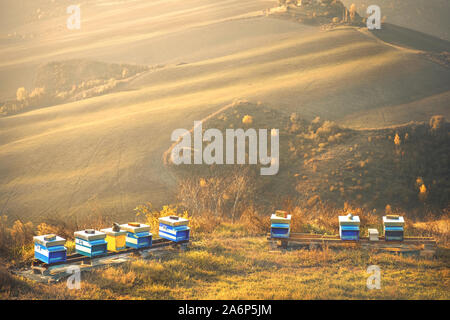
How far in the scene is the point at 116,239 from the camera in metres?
9.58

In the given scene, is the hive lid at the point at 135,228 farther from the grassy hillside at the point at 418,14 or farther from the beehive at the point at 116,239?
the grassy hillside at the point at 418,14

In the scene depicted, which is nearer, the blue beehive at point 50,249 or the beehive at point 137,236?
the blue beehive at point 50,249

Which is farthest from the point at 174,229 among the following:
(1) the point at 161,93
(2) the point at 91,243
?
(1) the point at 161,93

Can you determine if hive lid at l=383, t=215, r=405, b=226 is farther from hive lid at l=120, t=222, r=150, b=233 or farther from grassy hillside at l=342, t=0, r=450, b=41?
grassy hillside at l=342, t=0, r=450, b=41

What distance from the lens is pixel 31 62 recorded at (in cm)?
3669

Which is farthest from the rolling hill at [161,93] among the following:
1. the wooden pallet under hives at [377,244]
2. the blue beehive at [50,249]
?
the blue beehive at [50,249]

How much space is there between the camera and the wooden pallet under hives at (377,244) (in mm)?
10180

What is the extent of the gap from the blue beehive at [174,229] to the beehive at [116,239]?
39.2 inches

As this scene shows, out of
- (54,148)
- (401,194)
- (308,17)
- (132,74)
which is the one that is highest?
(308,17)

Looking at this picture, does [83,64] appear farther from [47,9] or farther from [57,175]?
[57,175]

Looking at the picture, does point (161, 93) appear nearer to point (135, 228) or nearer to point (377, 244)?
point (135, 228)

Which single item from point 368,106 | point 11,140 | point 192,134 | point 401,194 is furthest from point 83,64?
point 401,194

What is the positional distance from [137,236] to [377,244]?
4.94 meters

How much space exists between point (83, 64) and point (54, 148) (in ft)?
59.7
